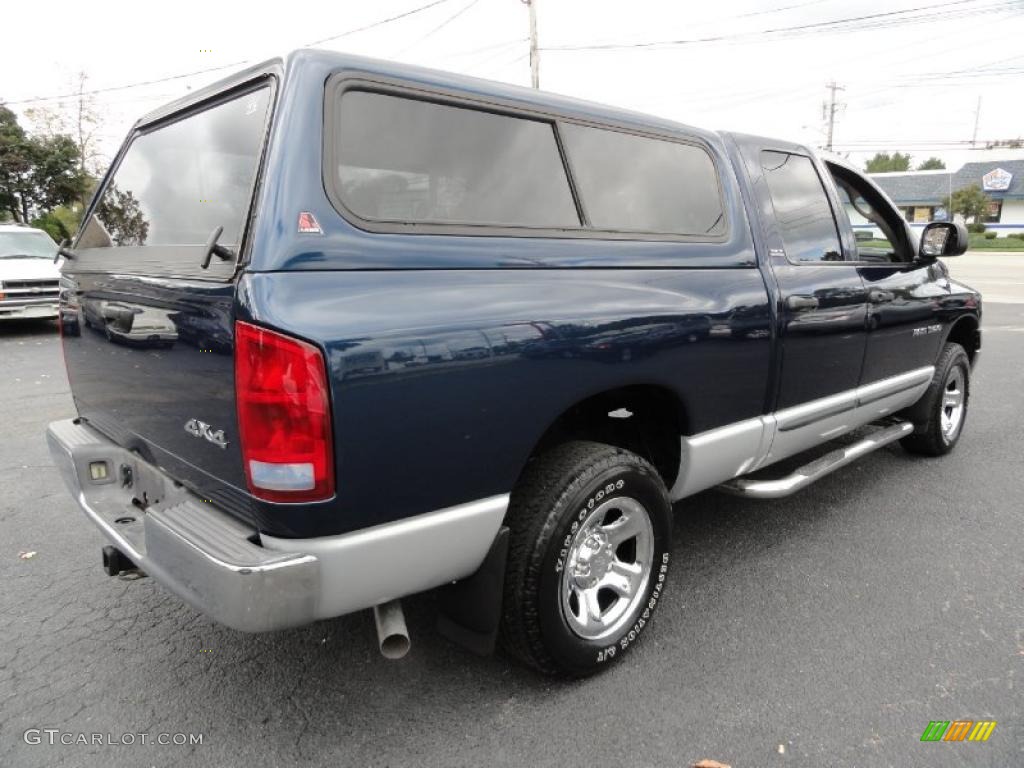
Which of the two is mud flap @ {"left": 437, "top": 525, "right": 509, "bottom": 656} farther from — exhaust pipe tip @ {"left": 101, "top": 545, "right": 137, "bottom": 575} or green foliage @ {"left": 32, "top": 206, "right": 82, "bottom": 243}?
green foliage @ {"left": 32, "top": 206, "right": 82, "bottom": 243}

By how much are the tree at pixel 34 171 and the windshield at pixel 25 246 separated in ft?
63.0

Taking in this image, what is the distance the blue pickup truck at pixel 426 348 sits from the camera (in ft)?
6.04

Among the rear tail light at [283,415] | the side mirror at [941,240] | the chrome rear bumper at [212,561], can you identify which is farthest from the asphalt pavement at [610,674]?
the side mirror at [941,240]

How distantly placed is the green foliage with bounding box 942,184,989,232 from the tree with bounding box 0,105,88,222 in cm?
5841

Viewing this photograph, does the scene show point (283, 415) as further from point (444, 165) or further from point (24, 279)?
point (24, 279)

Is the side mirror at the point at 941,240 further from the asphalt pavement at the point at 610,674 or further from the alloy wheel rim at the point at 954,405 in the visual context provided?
the asphalt pavement at the point at 610,674

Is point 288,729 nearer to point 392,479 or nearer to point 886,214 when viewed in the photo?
point 392,479

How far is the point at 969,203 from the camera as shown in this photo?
56312 millimetres

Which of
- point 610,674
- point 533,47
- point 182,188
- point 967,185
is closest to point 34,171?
point 533,47

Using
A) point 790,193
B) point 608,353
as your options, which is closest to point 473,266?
point 608,353

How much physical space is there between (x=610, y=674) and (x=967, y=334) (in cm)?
403

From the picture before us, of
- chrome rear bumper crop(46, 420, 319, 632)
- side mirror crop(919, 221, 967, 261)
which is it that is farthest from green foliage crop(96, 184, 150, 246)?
side mirror crop(919, 221, 967, 261)

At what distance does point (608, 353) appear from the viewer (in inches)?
93.4

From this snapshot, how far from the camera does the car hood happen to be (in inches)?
413
